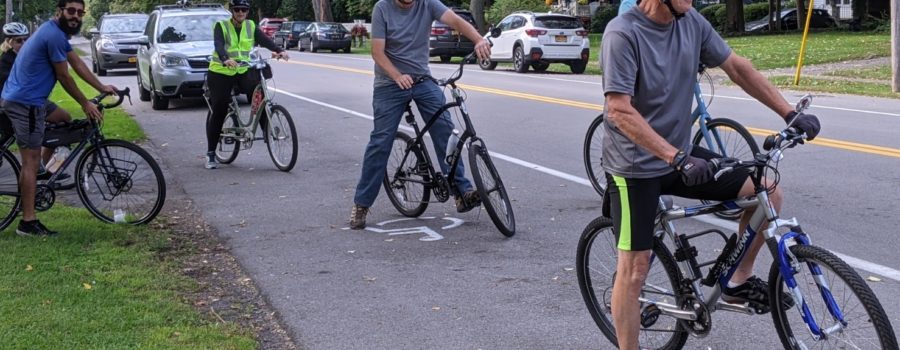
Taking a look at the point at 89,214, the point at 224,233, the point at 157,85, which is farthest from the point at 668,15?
the point at 157,85

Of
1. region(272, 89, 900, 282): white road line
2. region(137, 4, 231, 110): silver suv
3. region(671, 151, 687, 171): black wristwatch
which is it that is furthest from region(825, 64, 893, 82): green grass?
region(671, 151, 687, 171): black wristwatch

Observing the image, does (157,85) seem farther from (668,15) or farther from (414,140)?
(668,15)

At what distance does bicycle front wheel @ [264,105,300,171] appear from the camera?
10.5m

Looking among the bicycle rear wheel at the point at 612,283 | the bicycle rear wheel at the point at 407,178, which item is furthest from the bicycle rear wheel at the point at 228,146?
the bicycle rear wheel at the point at 612,283

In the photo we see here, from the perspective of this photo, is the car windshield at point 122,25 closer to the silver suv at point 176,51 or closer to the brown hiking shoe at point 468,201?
the silver suv at point 176,51

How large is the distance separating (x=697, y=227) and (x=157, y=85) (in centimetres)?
1230

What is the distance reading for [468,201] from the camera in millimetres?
7477

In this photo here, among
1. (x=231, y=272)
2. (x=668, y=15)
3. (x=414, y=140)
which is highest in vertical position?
(x=668, y=15)

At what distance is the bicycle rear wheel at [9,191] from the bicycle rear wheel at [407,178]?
260cm

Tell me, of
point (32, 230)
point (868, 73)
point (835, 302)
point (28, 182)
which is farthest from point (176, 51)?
point (835, 302)

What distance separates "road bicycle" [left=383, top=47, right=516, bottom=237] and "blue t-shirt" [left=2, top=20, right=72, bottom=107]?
2408 millimetres

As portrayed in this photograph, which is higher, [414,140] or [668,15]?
[668,15]

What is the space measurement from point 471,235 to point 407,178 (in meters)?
0.84

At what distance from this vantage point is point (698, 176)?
12.2ft
